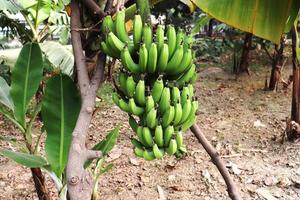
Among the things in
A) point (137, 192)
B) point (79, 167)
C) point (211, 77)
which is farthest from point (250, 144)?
point (79, 167)

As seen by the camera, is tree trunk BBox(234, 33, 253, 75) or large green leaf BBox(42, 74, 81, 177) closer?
large green leaf BBox(42, 74, 81, 177)

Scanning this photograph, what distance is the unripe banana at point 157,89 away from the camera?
0.83 metres

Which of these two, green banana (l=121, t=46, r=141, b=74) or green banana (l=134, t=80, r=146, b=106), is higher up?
green banana (l=121, t=46, r=141, b=74)

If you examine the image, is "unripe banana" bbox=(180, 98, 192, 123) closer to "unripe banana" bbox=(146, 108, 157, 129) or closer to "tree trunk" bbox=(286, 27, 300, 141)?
"unripe banana" bbox=(146, 108, 157, 129)

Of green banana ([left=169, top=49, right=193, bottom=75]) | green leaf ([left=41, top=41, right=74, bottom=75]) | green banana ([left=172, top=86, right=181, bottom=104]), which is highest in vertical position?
green banana ([left=169, top=49, right=193, bottom=75])

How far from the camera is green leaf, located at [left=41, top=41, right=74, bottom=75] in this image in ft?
8.06

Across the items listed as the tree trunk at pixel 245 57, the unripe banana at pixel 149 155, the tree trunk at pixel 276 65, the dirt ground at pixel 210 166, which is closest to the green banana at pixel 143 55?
the unripe banana at pixel 149 155

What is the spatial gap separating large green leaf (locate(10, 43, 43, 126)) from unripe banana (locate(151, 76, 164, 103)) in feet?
1.53

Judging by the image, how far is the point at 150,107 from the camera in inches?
33.0

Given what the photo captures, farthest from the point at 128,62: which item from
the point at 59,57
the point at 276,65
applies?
the point at 276,65

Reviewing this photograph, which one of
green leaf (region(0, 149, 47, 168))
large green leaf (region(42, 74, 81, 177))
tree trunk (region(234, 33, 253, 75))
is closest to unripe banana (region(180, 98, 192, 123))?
large green leaf (region(42, 74, 81, 177))

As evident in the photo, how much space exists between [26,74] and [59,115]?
197 mm

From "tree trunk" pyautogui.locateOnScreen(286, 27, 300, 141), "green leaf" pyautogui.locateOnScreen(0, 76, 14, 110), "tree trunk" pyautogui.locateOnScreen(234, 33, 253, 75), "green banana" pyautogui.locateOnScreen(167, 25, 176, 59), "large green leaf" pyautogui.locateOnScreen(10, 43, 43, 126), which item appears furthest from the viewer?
"tree trunk" pyautogui.locateOnScreen(234, 33, 253, 75)

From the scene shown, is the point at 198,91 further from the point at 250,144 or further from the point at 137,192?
the point at 137,192
